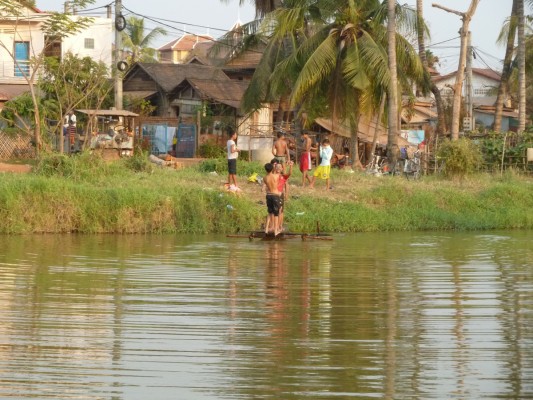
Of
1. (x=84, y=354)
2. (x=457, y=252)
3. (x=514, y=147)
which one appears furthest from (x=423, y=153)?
(x=84, y=354)

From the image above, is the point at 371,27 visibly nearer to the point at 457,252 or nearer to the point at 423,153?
the point at 423,153

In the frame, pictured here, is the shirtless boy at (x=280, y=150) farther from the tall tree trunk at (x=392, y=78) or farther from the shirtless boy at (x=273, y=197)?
the tall tree trunk at (x=392, y=78)

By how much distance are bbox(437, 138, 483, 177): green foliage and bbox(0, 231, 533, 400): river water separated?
33.1ft

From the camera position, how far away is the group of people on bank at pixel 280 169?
20.0 m

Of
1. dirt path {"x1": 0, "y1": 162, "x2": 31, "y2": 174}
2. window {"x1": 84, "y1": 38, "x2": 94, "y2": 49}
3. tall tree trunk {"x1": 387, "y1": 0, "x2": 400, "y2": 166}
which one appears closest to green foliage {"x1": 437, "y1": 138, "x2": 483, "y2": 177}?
tall tree trunk {"x1": 387, "y1": 0, "x2": 400, "y2": 166}

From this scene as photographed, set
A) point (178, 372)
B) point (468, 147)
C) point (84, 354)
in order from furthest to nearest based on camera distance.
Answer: point (468, 147)
point (84, 354)
point (178, 372)

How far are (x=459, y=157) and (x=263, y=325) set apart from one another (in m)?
18.6

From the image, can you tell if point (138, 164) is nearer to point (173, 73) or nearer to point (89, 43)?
point (173, 73)

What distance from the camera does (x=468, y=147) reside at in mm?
28641

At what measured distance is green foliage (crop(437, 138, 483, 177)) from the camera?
28.5m

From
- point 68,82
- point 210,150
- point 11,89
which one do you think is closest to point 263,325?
point 210,150

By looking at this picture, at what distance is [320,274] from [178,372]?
22.9ft

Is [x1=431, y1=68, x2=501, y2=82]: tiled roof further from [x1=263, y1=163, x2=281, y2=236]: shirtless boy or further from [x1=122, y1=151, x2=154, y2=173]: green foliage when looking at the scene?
[x1=263, y1=163, x2=281, y2=236]: shirtless boy

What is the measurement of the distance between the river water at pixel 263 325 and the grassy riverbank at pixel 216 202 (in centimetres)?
378
